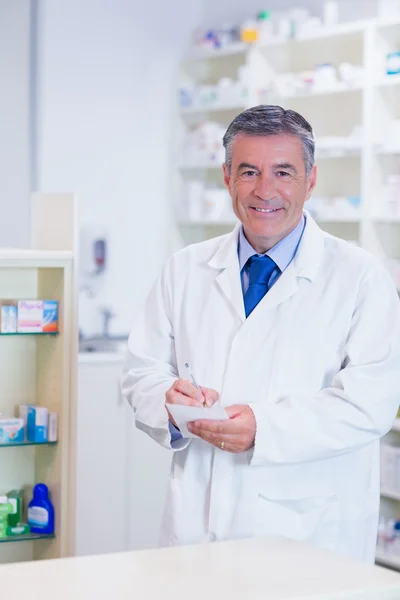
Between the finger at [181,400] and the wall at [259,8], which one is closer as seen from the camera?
the finger at [181,400]

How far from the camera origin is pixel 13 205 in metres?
5.43

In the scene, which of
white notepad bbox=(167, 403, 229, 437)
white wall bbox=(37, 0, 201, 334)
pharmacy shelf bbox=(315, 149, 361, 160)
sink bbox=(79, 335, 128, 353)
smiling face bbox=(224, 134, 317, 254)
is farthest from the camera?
white wall bbox=(37, 0, 201, 334)

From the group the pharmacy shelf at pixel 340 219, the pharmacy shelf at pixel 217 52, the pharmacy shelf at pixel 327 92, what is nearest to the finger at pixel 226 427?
the pharmacy shelf at pixel 340 219

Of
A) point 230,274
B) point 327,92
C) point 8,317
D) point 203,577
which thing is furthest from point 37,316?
point 327,92

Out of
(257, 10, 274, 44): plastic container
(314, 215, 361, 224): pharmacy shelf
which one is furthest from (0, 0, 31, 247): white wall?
(314, 215, 361, 224): pharmacy shelf

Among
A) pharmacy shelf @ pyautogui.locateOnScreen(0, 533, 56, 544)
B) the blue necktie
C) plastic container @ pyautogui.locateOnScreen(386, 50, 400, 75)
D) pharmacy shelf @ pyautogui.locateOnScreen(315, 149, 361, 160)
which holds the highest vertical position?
plastic container @ pyautogui.locateOnScreen(386, 50, 400, 75)

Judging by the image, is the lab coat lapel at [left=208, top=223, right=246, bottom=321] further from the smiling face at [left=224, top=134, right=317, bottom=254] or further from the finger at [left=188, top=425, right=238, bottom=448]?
the finger at [left=188, top=425, right=238, bottom=448]

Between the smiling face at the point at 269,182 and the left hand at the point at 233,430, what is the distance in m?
0.44

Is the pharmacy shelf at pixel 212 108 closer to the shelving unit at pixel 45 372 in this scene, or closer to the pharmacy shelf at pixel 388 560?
the shelving unit at pixel 45 372

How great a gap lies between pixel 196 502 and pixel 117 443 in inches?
89.1

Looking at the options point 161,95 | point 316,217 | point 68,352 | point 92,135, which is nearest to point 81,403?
point 68,352

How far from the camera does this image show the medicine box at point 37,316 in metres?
3.21

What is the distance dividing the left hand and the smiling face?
44 centimetres

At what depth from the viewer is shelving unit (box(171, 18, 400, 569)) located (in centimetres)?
480
